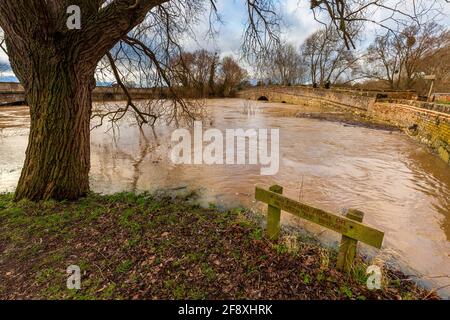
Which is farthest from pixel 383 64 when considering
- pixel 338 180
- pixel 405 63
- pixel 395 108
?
pixel 338 180

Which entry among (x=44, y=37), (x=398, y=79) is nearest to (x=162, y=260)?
(x=44, y=37)

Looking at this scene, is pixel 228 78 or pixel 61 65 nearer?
pixel 61 65

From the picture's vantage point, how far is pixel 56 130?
3.70 metres

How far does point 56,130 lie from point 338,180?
6.38 m

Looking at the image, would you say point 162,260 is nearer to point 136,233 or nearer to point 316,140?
point 136,233

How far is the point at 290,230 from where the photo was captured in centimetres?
397

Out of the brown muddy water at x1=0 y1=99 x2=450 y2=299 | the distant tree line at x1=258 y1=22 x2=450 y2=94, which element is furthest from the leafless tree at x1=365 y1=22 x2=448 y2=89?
the brown muddy water at x1=0 y1=99 x2=450 y2=299

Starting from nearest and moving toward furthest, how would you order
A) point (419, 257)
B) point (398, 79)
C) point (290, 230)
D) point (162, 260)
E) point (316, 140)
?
point (162, 260) → point (419, 257) → point (290, 230) → point (316, 140) → point (398, 79)

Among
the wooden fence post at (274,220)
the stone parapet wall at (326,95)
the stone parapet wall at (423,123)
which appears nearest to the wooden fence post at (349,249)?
the wooden fence post at (274,220)

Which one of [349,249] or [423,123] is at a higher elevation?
[423,123]

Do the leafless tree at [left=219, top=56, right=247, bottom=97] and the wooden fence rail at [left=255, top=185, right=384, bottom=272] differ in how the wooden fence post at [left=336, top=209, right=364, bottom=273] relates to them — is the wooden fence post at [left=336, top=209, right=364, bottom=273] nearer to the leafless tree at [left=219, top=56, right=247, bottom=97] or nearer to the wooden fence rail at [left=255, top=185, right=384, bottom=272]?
the wooden fence rail at [left=255, top=185, right=384, bottom=272]

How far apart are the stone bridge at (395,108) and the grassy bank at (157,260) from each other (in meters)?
8.61

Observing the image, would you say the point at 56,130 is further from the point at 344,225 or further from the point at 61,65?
the point at 344,225

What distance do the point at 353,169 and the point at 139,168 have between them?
660 cm
